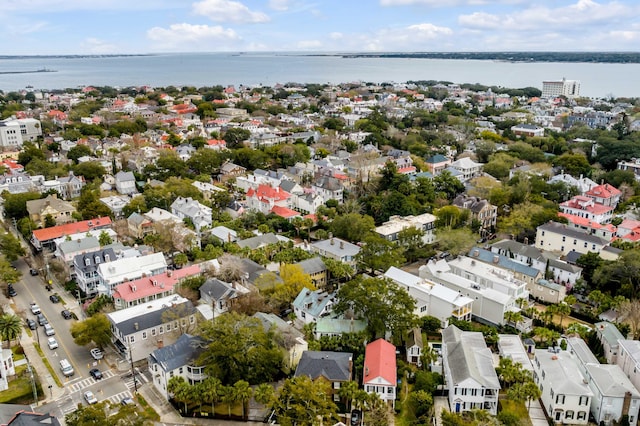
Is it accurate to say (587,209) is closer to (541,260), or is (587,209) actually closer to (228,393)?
(541,260)

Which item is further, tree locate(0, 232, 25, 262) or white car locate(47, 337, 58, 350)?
tree locate(0, 232, 25, 262)

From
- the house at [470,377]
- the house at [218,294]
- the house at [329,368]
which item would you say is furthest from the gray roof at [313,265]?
the house at [470,377]

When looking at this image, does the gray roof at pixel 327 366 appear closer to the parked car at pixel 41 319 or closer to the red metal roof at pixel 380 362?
the red metal roof at pixel 380 362

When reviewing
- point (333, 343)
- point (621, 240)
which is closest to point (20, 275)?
point (333, 343)

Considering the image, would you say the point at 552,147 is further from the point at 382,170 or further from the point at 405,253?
the point at 405,253

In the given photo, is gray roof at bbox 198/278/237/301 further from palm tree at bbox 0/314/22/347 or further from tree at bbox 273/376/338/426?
tree at bbox 273/376/338/426

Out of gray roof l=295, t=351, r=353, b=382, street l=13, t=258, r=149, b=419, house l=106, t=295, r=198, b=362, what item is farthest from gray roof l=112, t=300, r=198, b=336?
gray roof l=295, t=351, r=353, b=382
